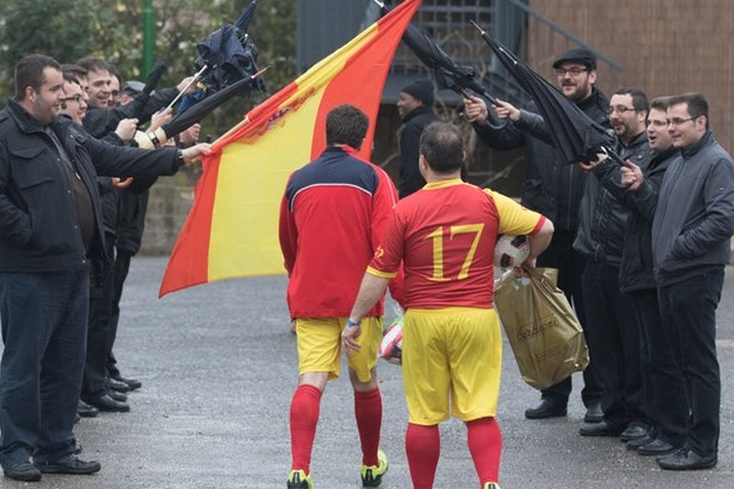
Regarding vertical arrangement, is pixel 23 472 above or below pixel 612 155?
below

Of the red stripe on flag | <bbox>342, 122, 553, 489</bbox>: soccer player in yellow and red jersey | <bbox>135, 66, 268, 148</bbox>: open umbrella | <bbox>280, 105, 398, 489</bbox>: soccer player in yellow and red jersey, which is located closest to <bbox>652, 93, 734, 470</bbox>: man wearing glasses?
<bbox>342, 122, 553, 489</bbox>: soccer player in yellow and red jersey

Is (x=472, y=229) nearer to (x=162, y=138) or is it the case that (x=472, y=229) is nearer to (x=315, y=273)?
(x=315, y=273)

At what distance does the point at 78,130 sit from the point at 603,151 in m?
2.76

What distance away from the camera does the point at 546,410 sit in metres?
10.9

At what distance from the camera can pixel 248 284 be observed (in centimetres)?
1852

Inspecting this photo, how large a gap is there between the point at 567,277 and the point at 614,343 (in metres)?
0.74

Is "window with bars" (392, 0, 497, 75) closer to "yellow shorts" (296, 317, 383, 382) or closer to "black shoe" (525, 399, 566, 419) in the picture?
"black shoe" (525, 399, 566, 419)

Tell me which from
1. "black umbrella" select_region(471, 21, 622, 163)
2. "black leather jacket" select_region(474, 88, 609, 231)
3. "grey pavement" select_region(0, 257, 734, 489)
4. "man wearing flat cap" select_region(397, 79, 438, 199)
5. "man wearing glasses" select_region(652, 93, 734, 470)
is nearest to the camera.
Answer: "grey pavement" select_region(0, 257, 734, 489)

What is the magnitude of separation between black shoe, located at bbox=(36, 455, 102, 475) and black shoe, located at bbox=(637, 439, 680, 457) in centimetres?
291

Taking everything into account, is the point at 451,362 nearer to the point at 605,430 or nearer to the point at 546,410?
the point at 605,430

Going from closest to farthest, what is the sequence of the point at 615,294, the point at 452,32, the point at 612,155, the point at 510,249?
1. the point at 510,249
2. the point at 612,155
3. the point at 615,294
4. the point at 452,32

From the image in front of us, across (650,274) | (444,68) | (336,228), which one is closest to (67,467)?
(336,228)

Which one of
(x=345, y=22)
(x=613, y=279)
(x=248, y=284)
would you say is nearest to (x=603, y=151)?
(x=613, y=279)

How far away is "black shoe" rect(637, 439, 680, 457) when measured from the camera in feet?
31.7
